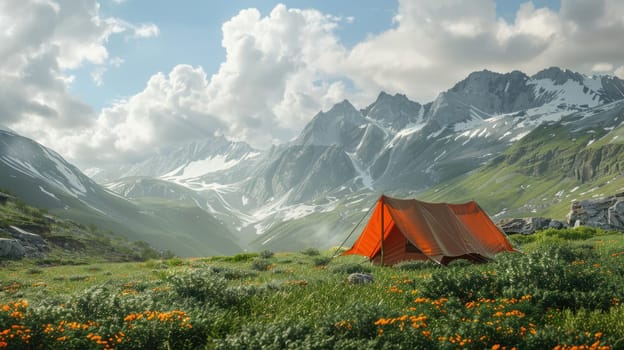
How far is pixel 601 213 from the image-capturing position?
45344 mm

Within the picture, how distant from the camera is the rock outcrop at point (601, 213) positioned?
4309 centimetres

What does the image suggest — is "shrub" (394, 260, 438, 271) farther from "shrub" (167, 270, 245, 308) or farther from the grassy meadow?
"shrub" (167, 270, 245, 308)

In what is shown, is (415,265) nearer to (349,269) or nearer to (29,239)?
(349,269)

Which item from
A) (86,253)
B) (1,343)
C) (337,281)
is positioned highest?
(1,343)

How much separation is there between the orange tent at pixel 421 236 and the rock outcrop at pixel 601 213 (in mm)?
23731

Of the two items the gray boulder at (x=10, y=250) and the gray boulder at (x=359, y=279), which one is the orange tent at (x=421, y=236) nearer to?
the gray boulder at (x=359, y=279)

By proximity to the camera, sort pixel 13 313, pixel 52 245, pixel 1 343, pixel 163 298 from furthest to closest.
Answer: pixel 52 245
pixel 163 298
pixel 13 313
pixel 1 343

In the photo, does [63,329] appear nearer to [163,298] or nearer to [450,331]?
[163,298]

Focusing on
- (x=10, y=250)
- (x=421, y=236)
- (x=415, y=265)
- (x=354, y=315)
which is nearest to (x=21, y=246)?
(x=10, y=250)

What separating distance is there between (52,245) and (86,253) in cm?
468

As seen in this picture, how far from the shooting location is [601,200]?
4666cm

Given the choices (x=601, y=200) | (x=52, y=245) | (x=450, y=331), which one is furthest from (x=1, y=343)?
(x=52, y=245)

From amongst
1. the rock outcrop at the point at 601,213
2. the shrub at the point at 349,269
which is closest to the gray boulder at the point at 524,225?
the rock outcrop at the point at 601,213

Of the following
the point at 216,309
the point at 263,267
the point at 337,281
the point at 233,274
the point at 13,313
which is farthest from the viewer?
the point at 263,267
